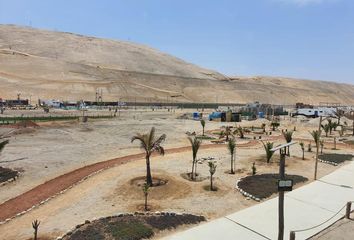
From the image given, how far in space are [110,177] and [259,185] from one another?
1005 centimetres

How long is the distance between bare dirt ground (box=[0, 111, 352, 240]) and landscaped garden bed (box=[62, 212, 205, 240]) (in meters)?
1.10

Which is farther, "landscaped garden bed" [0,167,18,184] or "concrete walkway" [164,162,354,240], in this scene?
"landscaped garden bed" [0,167,18,184]

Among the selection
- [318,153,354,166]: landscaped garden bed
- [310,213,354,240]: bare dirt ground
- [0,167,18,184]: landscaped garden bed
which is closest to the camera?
[310,213,354,240]: bare dirt ground

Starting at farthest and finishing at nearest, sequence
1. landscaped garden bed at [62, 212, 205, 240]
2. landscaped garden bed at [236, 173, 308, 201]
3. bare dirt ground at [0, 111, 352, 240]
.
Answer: landscaped garden bed at [236, 173, 308, 201] → bare dirt ground at [0, 111, 352, 240] → landscaped garden bed at [62, 212, 205, 240]

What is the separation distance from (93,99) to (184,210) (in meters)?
116

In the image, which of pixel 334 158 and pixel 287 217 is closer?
pixel 287 217

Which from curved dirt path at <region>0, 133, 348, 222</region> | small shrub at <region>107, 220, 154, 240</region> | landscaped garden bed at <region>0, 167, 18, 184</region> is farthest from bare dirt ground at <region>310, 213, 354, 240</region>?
landscaped garden bed at <region>0, 167, 18, 184</region>

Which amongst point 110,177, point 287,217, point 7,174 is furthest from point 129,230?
point 7,174

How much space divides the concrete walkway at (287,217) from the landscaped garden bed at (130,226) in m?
1.14

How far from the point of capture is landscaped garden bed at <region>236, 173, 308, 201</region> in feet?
65.2

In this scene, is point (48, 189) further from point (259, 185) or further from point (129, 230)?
point (259, 185)

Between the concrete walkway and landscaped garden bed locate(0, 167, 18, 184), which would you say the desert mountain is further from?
the concrete walkway

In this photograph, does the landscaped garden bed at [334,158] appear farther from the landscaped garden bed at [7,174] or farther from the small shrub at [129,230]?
the landscaped garden bed at [7,174]

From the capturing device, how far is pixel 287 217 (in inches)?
620
